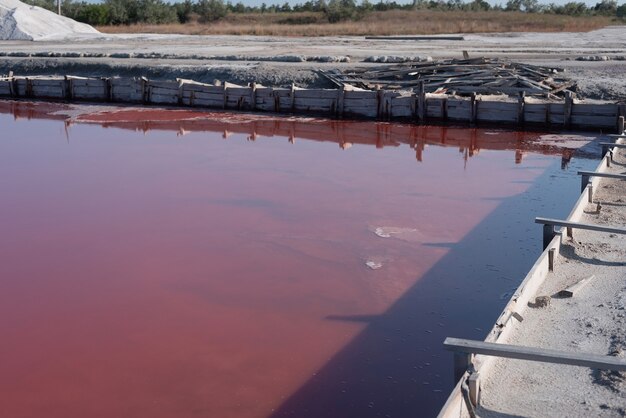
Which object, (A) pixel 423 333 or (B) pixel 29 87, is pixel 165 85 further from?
(A) pixel 423 333

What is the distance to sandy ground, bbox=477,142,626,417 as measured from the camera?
4656 millimetres

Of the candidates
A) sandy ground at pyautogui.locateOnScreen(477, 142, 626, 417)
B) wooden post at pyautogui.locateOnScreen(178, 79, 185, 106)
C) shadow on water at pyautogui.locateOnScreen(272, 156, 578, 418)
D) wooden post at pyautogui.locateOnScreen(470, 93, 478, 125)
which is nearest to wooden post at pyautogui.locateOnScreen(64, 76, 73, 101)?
wooden post at pyautogui.locateOnScreen(178, 79, 185, 106)

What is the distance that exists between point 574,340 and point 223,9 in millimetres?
60419

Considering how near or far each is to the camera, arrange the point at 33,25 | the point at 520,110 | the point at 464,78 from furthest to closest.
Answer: the point at 33,25 → the point at 464,78 → the point at 520,110

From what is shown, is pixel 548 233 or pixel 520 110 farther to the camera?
pixel 520 110

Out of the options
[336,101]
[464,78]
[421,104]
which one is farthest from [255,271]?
[464,78]

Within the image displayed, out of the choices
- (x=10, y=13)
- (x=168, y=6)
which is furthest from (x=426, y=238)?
(x=168, y=6)

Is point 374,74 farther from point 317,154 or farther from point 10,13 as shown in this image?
point 10,13

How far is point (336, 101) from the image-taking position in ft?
61.3

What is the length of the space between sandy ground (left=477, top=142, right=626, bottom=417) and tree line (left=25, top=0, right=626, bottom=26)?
173 feet

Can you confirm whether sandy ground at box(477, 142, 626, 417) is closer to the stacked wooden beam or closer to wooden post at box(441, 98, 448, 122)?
wooden post at box(441, 98, 448, 122)

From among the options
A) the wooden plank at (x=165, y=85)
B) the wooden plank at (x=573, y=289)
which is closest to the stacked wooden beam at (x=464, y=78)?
the wooden plank at (x=165, y=85)

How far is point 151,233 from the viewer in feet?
29.8

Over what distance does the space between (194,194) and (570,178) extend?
18.7 feet
